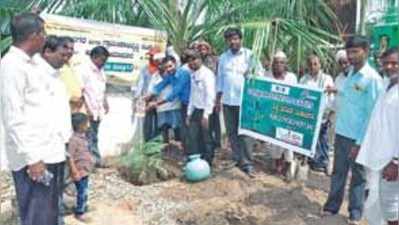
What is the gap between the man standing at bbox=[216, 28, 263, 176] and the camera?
22.4 feet

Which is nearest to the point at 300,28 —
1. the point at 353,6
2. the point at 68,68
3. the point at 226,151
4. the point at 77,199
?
the point at 226,151

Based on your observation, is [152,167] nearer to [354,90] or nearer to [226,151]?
[226,151]

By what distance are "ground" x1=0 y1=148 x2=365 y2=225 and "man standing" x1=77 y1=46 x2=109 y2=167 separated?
615mm

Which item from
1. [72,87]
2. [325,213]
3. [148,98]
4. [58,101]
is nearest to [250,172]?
[325,213]

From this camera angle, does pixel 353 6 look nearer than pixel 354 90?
No

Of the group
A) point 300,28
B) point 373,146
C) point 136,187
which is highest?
point 300,28

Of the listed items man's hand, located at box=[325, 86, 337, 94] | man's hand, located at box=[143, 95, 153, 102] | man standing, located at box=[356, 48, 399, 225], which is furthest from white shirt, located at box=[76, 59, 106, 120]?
man standing, located at box=[356, 48, 399, 225]

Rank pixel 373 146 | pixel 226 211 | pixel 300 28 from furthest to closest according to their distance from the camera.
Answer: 1. pixel 300 28
2. pixel 226 211
3. pixel 373 146

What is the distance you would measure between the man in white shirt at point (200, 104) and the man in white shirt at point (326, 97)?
1.03 meters

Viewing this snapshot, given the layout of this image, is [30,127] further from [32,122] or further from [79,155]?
[79,155]

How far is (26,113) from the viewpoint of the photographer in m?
3.81

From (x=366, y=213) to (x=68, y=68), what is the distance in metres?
3.15

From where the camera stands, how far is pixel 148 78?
25.1 feet

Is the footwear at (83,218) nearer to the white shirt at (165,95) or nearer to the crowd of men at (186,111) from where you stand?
the crowd of men at (186,111)
